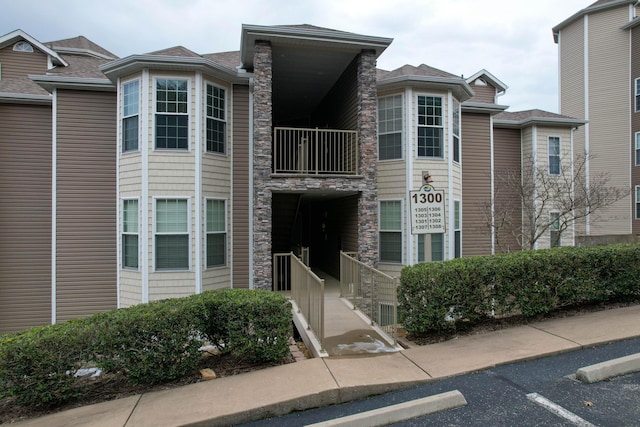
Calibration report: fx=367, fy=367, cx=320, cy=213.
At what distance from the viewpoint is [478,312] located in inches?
235

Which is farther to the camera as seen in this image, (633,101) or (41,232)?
(633,101)

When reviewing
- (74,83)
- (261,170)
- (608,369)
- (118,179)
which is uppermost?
(74,83)

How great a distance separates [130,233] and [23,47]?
976 centimetres

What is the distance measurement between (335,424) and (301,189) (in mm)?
6352

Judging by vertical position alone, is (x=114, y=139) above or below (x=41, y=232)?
above

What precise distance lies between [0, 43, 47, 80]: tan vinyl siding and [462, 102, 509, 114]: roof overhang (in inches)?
588

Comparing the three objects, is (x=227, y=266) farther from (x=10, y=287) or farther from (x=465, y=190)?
(x=465, y=190)

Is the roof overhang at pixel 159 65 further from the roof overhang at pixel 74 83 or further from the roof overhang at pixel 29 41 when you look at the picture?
the roof overhang at pixel 29 41

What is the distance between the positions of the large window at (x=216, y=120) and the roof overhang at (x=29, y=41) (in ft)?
26.2

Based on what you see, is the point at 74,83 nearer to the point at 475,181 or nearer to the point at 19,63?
the point at 19,63

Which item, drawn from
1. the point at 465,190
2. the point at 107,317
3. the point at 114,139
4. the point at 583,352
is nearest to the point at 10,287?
the point at 114,139

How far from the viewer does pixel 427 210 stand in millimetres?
6094

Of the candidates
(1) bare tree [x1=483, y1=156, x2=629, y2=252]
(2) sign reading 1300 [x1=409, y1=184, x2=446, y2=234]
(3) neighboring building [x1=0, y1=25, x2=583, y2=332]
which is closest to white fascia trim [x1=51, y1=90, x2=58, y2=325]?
(3) neighboring building [x1=0, y1=25, x2=583, y2=332]

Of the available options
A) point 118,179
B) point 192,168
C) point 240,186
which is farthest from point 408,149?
point 118,179
